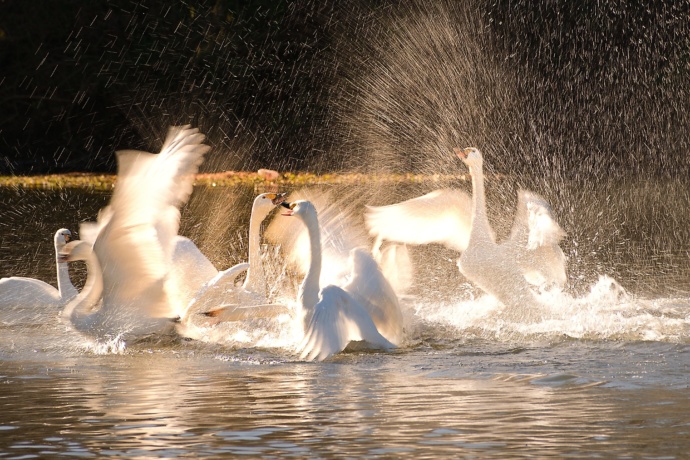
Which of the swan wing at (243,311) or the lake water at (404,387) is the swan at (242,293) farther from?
the lake water at (404,387)

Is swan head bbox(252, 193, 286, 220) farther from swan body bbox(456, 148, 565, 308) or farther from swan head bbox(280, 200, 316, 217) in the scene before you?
swan body bbox(456, 148, 565, 308)

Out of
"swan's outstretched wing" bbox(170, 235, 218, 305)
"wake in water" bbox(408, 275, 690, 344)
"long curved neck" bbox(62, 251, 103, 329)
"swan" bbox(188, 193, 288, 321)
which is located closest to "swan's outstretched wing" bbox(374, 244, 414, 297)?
"wake in water" bbox(408, 275, 690, 344)

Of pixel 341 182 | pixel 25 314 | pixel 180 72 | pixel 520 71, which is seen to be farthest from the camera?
pixel 180 72

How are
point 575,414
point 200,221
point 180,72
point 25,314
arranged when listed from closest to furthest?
point 575,414 → point 25,314 → point 200,221 → point 180,72

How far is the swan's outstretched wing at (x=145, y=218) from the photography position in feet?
28.7

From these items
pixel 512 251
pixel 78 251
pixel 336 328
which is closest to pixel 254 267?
pixel 78 251

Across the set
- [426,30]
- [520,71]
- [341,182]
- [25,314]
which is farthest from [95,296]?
[520,71]

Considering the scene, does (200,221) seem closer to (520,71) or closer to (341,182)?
(341,182)

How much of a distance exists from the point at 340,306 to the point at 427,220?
3105mm

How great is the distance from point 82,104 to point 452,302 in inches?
967

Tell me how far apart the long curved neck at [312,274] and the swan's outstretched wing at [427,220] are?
88.5 inches

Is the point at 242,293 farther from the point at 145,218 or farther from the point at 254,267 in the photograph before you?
the point at 145,218

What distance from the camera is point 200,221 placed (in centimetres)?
1928

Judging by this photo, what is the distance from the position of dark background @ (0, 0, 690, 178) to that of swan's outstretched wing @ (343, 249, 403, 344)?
1770cm
